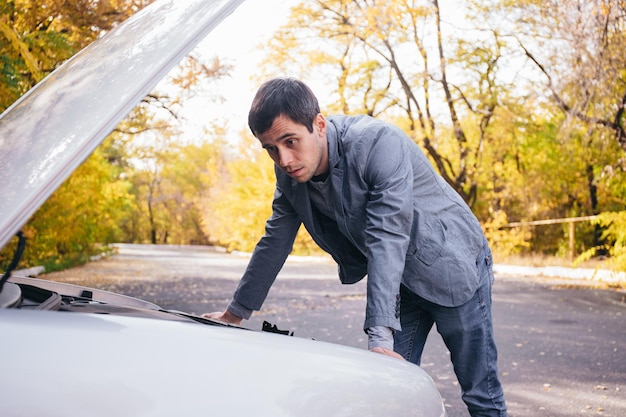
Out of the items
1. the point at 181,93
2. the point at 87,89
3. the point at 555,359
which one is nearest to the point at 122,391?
the point at 87,89

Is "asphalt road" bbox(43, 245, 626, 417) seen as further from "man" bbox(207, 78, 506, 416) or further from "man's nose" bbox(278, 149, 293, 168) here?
"man's nose" bbox(278, 149, 293, 168)

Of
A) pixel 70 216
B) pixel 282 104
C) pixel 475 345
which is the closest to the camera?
pixel 282 104

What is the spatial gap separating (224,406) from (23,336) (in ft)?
1.06

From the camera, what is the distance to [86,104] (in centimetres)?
120

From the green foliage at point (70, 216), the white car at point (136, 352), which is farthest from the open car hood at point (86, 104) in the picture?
the green foliage at point (70, 216)

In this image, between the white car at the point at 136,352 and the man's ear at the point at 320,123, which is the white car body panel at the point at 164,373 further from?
the man's ear at the point at 320,123

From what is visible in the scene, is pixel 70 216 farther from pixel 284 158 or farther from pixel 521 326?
pixel 284 158

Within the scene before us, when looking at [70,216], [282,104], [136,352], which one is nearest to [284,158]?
[282,104]

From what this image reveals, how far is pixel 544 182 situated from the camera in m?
24.2

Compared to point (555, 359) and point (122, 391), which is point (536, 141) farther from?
point (122, 391)

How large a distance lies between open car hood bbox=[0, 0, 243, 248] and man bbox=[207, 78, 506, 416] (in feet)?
2.04

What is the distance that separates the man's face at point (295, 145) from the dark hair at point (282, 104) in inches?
0.6

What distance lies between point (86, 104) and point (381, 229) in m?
1.04

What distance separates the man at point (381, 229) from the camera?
2.00m
